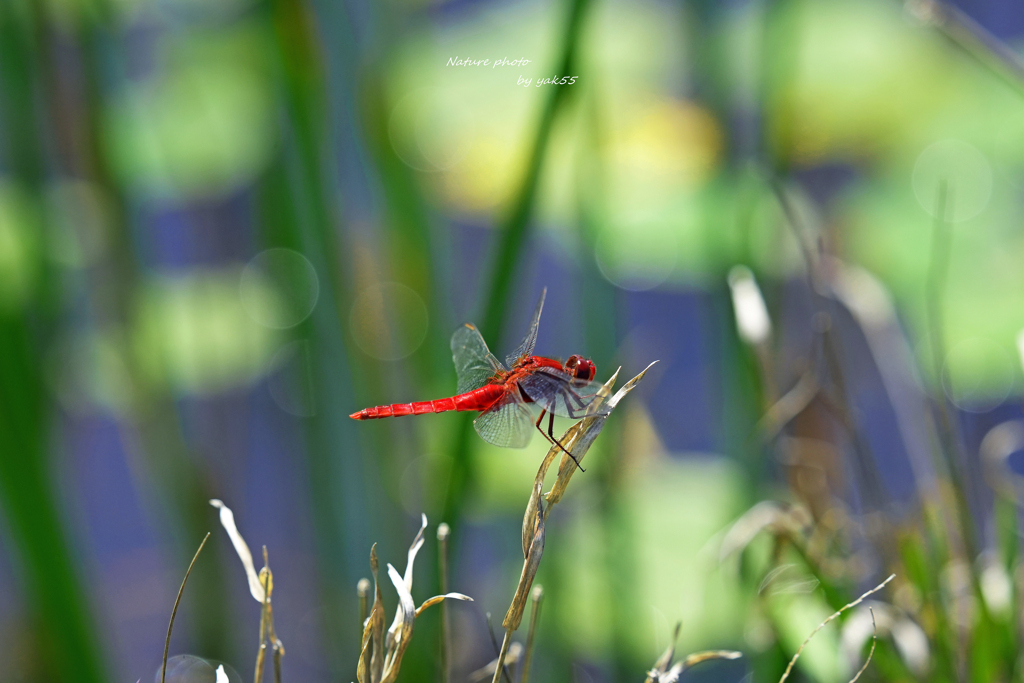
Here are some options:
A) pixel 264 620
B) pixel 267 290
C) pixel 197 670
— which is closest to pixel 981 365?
pixel 264 620

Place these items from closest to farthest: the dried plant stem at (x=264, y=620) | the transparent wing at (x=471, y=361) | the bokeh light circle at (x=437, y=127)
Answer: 1. the dried plant stem at (x=264, y=620)
2. the transparent wing at (x=471, y=361)
3. the bokeh light circle at (x=437, y=127)

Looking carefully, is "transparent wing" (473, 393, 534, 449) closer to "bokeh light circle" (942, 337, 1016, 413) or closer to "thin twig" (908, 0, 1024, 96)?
"thin twig" (908, 0, 1024, 96)

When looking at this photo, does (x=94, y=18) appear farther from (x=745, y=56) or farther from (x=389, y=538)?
(x=745, y=56)

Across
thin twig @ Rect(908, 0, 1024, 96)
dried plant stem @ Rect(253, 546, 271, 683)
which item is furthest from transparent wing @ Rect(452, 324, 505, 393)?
thin twig @ Rect(908, 0, 1024, 96)

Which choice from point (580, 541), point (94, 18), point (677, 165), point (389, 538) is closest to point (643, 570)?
point (580, 541)

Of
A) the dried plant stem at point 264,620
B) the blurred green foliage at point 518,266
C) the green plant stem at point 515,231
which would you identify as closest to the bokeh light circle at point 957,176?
the blurred green foliage at point 518,266

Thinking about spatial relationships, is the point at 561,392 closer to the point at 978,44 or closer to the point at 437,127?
the point at 978,44

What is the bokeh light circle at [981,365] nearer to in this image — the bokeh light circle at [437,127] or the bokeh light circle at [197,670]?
the bokeh light circle at [437,127]
